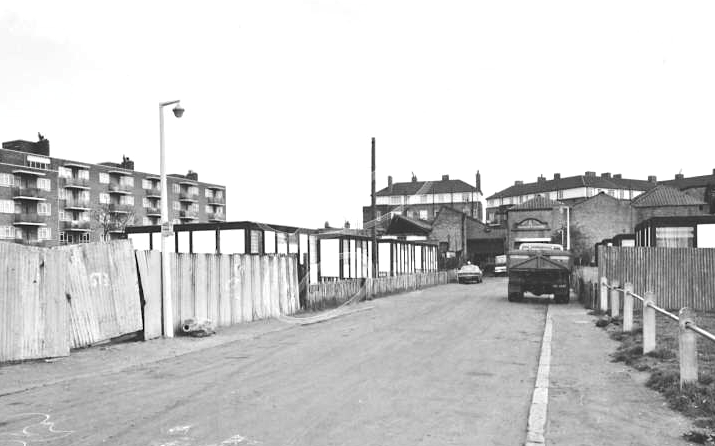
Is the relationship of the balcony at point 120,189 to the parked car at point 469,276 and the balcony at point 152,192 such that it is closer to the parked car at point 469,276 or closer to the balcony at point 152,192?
the balcony at point 152,192

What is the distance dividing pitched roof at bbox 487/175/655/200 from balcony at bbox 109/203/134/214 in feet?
237

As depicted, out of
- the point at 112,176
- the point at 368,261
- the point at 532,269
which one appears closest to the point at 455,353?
the point at 532,269

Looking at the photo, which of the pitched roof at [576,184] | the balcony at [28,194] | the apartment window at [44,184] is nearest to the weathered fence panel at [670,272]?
the balcony at [28,194]

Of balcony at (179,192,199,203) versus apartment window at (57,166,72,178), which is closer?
apartment window at (57,166,72,178)

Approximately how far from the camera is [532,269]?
25.5 metres

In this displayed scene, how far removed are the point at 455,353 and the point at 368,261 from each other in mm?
26330

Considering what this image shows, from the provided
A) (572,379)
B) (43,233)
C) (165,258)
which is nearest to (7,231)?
(43,233)

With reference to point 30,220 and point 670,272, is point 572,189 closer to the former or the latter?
point 30,220

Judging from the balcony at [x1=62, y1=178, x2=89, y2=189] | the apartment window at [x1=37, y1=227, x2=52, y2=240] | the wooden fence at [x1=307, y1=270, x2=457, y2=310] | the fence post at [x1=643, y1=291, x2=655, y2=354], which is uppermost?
the balcony at [x1=62, y1=178, x2=89, y2=189]

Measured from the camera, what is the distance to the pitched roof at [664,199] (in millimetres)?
75438

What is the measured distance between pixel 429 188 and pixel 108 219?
61886mm

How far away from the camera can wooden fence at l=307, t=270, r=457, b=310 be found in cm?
2336

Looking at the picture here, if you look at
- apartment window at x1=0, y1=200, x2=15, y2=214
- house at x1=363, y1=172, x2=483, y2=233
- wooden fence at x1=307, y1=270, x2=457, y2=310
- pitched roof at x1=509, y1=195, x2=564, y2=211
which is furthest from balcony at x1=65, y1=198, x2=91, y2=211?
wooden fence at x1=307, y1=270, x2=457, y2=310

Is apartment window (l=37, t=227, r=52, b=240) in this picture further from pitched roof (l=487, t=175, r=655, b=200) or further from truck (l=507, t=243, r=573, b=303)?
pitched roof (l=487, t=175, r=655, b=200)
